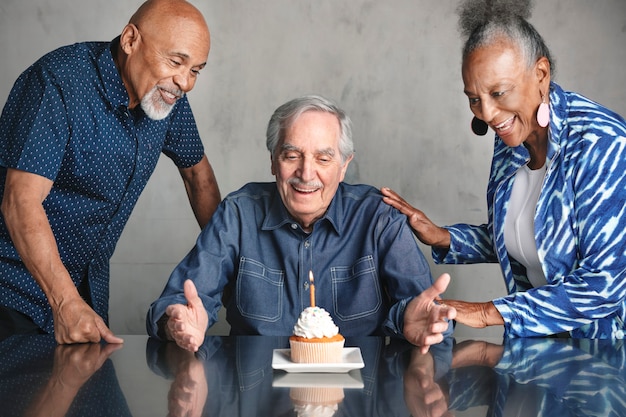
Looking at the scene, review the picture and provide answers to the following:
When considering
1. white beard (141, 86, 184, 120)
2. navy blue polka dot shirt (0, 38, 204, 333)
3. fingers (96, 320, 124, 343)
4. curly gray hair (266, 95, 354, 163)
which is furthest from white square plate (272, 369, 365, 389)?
white beard (141, 86, 184, 120)

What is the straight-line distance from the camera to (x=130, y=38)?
2.44 m

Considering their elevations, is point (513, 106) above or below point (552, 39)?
below

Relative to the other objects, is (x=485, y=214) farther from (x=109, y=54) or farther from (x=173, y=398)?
(x=173, y=398)

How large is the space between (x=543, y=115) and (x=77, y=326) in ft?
4.86

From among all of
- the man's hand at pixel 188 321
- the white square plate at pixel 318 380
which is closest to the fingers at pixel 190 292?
the man's hand at pixel 188 321

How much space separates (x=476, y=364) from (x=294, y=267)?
2.55ft

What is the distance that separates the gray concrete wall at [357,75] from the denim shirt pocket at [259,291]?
138 centimetres

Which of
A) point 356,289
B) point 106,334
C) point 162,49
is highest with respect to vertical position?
point 162,49

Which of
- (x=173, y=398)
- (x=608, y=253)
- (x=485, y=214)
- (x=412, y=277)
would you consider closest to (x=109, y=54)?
(x=412, y=277)

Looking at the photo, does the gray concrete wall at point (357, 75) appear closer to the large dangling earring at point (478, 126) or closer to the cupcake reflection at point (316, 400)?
the large dangling earring at point (478, 126)

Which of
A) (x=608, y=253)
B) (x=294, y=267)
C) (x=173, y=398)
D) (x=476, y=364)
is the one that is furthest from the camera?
(x=294, y=267)

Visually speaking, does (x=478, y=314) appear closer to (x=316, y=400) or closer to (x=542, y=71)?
(x=542, y=71)

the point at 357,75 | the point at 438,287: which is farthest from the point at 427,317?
the point at 357,75

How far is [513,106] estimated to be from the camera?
7.68 ft
